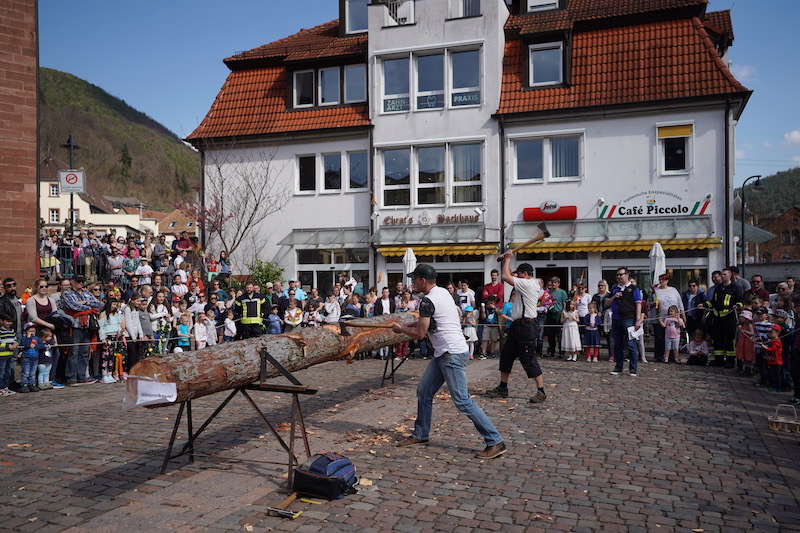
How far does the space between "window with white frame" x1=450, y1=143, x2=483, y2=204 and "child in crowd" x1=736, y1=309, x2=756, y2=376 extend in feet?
37.1

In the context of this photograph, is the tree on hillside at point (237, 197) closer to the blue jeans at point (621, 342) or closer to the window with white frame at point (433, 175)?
the window with white frame at point (433, 175)

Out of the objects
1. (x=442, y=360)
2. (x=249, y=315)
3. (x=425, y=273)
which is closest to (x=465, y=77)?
(x=249, y=315)

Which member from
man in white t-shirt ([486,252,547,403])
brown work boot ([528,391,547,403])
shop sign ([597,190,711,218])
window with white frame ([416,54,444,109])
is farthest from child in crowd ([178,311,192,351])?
shop sign ([597,190,711,218])

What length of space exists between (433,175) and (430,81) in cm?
327

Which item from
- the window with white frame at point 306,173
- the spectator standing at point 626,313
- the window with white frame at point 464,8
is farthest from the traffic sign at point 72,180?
the spectator standing at point 626,313

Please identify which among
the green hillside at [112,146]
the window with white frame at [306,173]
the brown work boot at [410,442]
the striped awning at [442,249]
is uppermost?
the green hillside at [112,146]

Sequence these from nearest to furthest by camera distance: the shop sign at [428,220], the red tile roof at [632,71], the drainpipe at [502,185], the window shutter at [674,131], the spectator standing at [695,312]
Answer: the spectator standing at [695,312] < the red tile roof at [632,71] < the window shutter at [674,131] < the drainpipe at [502,185] < the shop sign at [428,220]

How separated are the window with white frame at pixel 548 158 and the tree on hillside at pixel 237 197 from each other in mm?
8810

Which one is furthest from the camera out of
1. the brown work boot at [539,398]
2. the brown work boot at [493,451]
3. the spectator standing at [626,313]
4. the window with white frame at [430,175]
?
the window with white frame at [430,175]

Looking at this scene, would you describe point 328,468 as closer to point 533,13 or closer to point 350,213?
point 350,213

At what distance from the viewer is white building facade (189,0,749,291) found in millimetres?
20547

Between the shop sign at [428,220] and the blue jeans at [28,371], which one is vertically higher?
the shop sign at [428,220]

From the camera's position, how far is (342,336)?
26.5 feet

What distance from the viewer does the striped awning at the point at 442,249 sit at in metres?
22.1
